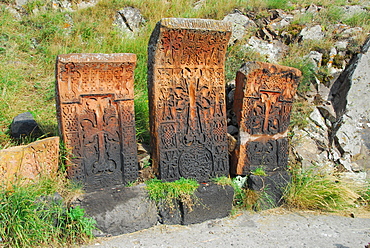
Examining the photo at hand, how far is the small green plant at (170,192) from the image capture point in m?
3.04

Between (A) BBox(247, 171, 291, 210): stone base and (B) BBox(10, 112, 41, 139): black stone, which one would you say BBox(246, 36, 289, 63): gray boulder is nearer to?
(A) BBox(247, 171, 291, 210): stone base

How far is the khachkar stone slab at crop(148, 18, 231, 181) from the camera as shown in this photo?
312 cm

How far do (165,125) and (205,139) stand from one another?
0.48 meters

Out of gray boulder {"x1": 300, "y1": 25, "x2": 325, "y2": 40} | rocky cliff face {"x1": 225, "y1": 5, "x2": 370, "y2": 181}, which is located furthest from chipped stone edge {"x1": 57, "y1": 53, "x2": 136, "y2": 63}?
gray boulder {"x1": 300, "y1": 25, "x2": 325, "y2": 40}

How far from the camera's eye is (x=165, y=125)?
10.7ft

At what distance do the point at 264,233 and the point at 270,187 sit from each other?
2.18ft

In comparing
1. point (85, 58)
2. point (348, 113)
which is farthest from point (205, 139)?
point (348, 113)

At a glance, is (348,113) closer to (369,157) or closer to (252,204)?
(369,157)

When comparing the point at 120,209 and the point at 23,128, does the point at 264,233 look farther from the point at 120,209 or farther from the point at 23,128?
the point at 23,128

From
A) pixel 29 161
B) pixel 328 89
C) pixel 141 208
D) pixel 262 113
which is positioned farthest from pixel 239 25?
pixel 29 161

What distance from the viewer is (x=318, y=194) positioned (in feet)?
11.8

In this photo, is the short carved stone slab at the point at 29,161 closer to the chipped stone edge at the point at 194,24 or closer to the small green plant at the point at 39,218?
the small green plant at the point at 39,218

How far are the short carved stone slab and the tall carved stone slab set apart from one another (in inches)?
74.6

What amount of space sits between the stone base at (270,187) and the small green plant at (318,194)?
3.0 inches
